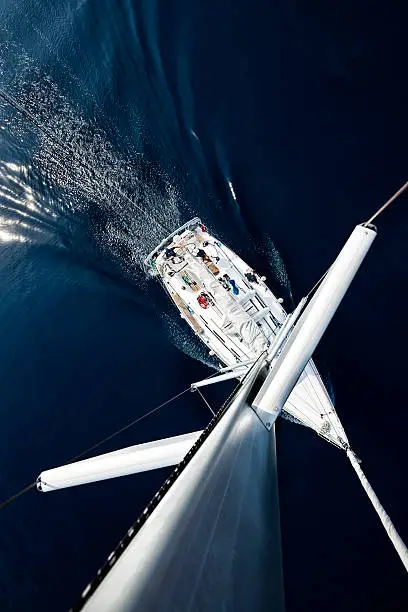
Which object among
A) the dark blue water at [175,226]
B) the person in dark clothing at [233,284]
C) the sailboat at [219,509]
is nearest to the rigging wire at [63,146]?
the dark blue water at [175,226]

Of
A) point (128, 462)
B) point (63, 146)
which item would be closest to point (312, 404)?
point (128, 462)

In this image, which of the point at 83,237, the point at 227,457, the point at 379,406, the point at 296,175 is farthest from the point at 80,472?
the point at 296,175

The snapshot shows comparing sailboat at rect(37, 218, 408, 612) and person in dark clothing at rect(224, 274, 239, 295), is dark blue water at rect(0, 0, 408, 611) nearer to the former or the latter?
person in dark clothing at rect(224, 274, 239, 295)

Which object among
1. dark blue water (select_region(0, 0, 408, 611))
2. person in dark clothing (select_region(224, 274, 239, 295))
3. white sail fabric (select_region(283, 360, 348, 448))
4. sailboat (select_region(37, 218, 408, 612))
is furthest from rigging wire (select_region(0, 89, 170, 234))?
sailboat (select_region(37, 218, 408, 612))

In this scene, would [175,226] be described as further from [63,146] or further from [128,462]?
[128,462]

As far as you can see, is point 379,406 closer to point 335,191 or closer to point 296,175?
point 335,191

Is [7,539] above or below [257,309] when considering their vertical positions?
below

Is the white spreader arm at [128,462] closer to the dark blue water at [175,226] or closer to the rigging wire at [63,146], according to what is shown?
the dark blue water at [175,226]
